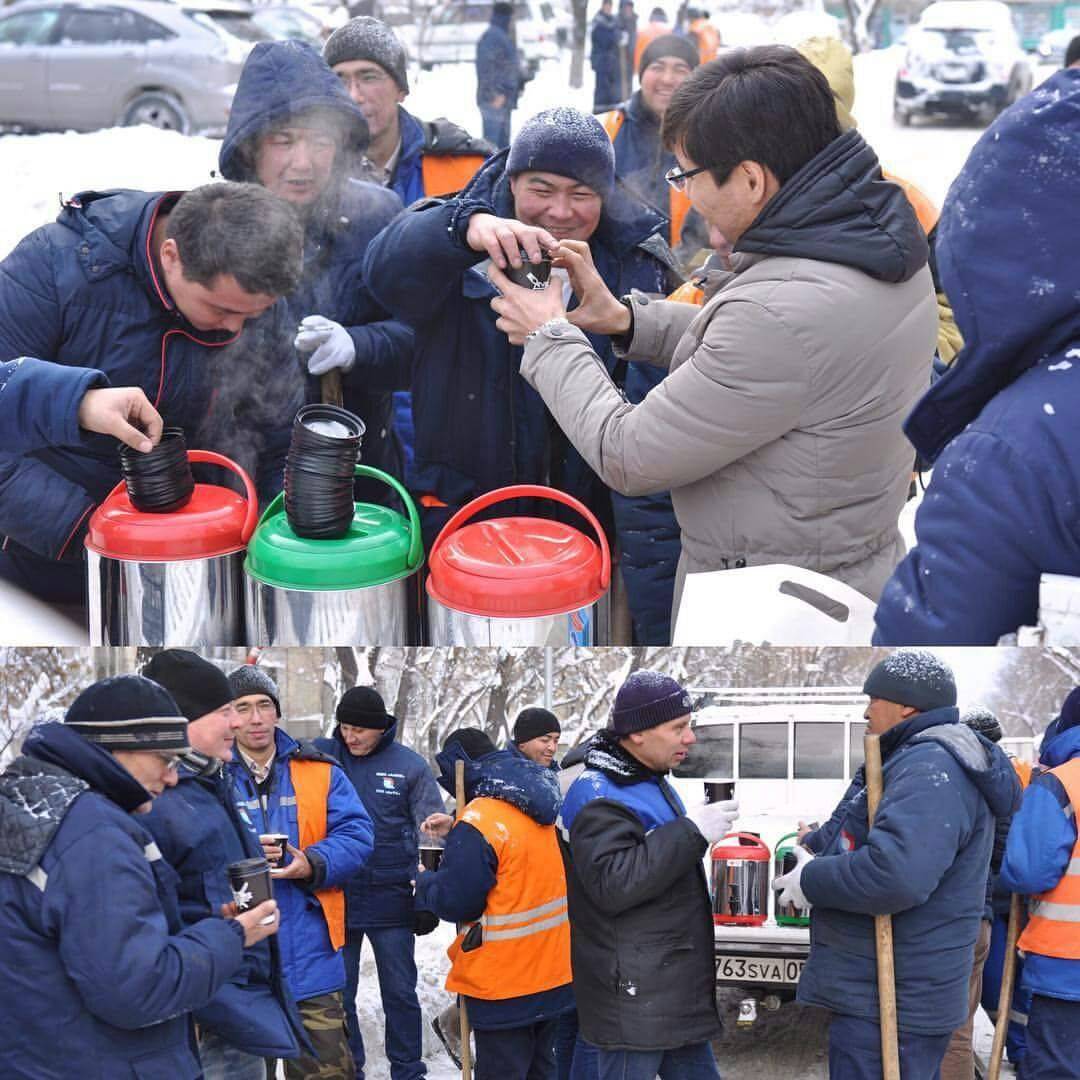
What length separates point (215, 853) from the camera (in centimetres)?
265

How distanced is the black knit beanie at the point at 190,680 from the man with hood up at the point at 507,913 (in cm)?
56

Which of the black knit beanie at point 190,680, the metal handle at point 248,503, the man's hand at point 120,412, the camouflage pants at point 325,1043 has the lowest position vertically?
the camouflage pants at point 325,1043

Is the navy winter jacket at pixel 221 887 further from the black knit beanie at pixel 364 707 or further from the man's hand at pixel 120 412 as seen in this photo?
the man's hand at pixel 120 412

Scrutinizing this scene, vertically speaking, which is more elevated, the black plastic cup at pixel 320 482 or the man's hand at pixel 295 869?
the black plastic cup at pixel 320 482

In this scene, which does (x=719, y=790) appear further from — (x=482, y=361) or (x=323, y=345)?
(x=323, y=345)

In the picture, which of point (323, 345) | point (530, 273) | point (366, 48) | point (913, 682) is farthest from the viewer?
point (366, 48)

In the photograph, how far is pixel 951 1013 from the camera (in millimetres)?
2816

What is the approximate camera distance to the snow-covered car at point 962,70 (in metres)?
17.7

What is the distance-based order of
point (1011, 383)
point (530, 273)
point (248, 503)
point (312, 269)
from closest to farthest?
point (1011, 383) → point (248, 503) → point (530, 273) → point (312, 269)

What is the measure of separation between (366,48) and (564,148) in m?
2.29

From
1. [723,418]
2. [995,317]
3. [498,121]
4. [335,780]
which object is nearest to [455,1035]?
[335,780]

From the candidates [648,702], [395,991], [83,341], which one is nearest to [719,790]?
[648,702]

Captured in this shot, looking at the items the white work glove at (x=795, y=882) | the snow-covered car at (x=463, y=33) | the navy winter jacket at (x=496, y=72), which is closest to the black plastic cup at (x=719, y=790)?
the white work glove at (x=795, y=882)

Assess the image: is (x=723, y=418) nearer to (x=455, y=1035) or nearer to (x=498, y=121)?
(x=455, y=1035)
